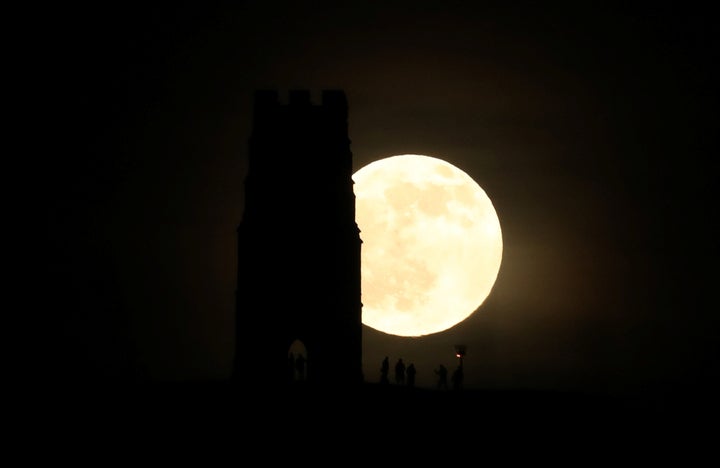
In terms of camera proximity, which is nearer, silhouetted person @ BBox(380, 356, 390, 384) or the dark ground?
the dark ground

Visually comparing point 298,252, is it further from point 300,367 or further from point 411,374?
point 411,374

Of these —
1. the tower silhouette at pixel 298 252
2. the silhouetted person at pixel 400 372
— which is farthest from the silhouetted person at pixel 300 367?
the silhouetted person at pixel 400 372

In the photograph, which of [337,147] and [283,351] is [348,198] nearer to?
[337,147]

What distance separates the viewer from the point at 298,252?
1815 inches

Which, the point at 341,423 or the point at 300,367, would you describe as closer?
the point at 341,423

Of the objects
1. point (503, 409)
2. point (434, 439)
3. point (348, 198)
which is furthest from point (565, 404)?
point (348, 198)

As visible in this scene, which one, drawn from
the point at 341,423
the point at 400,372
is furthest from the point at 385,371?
the point at 341,423

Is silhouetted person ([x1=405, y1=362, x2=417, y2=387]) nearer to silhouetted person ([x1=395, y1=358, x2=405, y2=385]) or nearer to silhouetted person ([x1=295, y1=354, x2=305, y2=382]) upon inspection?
silhouetted person ([x1=395, y1=358, x2=405, y2=385])

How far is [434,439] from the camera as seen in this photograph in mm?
35594

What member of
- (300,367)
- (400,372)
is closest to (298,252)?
(300,367)

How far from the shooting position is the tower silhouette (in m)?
45.7

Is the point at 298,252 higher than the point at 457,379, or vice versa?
the point at 298,252

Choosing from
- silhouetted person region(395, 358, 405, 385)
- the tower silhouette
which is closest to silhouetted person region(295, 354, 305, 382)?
the tower silhouette

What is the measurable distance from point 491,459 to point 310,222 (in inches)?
616
